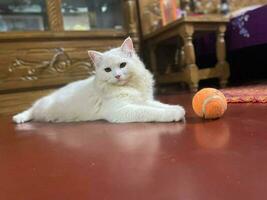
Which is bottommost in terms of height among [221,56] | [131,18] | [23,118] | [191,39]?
[23,118]

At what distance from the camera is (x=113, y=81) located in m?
1.29

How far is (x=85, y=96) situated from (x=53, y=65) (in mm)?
1137

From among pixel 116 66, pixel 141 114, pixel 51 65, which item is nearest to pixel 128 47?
pixel 116 66

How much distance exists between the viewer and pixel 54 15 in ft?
8.12

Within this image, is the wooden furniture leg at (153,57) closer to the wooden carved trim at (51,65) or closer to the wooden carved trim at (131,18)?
the wooden carved trim at (131,18)

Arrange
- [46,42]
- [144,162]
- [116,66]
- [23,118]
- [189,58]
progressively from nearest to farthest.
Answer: [144,162] → [116,66] → [23,118] → [189,58] → [46,42]

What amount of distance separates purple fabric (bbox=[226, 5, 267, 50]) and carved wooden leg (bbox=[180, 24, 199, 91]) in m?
0.36

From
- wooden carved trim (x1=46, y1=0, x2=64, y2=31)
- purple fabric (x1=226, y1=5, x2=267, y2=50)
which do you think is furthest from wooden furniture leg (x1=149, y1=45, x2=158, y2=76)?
wooden carved trim (x1=46, y1=0, x2=64, y2=31)

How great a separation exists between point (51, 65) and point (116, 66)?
1.26m

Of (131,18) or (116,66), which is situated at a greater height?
(131,18)

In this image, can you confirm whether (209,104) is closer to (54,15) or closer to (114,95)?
(114,95)

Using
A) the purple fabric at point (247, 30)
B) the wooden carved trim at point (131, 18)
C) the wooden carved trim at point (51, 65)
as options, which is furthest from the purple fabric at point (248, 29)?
the wooden carved trim at point (51, 65)

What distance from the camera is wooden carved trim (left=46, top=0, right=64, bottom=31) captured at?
8.08 ft

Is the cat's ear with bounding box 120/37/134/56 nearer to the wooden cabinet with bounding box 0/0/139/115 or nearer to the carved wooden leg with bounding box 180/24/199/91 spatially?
the carved wooden leg with bounding box 180/24/199/91
